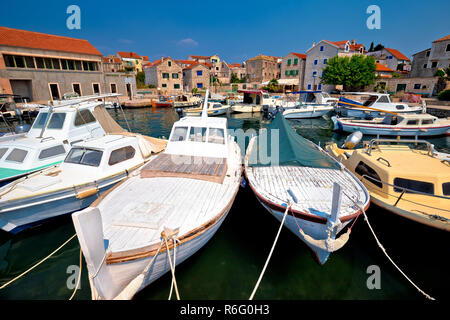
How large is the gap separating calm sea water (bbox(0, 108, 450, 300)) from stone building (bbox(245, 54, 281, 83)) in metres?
64.9

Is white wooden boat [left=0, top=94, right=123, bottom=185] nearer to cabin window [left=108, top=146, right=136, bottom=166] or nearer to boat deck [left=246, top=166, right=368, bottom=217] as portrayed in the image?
cabin window [left=108, top=146, right=136, bottom=166]

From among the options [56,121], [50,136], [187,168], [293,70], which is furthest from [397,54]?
[50,136]

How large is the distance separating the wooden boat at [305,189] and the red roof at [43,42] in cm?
4142

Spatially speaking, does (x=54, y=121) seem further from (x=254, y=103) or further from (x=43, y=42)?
(x=43, y=42)

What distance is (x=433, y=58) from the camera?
41.1m

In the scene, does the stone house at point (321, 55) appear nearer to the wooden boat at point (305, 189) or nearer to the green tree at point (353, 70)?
the green tree at point (353, 70)

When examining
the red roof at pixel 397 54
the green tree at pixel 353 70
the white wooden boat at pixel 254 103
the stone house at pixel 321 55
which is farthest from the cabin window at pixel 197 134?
the red roof at pixel 397 54

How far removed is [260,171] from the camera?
7.76m

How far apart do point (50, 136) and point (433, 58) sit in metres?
60.3

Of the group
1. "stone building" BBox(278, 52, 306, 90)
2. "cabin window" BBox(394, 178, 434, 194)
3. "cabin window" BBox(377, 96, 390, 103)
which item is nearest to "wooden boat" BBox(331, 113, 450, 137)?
"cabin window" BBox(377, 96, 390, 103)

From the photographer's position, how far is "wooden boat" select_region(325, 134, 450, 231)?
5414mm
